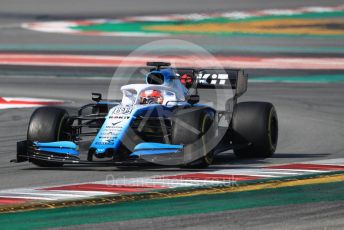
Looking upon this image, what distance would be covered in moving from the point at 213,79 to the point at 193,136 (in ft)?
7.89

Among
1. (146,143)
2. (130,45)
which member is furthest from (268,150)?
(130,45)

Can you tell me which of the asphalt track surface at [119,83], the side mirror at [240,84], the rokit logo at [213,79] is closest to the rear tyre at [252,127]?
the asphalt track surface at [119,83]

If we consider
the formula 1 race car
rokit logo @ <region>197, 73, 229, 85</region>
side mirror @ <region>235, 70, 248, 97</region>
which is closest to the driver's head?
the formula 1 race car

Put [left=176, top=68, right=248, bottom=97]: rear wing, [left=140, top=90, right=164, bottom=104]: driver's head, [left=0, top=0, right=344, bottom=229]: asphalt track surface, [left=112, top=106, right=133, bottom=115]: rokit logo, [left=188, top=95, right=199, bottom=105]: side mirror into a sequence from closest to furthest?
[left=0, top=0, right=344, bottom=229]: asphalt track surface < [left=112, top=106, right=133, bottom=115]: rokit logo < [left=188, top=95, right=199, bottom=105]: side mirror < [left=140, top=90, right=164, bottom=104]: driver's head < [left=176, top=68, right=248, bottom=97]: rear wing

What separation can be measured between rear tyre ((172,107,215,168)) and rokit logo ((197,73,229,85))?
1996mm

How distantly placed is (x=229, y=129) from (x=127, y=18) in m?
28.1

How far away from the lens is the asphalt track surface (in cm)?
1262

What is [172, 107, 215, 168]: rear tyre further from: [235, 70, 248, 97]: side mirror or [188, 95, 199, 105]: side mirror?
[235, 70, 248, 97]: side mirror

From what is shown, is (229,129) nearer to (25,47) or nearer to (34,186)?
(34,186)

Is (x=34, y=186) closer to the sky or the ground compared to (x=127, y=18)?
closer to the ground

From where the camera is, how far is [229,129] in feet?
48.5

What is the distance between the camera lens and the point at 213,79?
51.2 ft

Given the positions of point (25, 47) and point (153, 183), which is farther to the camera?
point (25, 47)

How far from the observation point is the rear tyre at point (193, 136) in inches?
526
